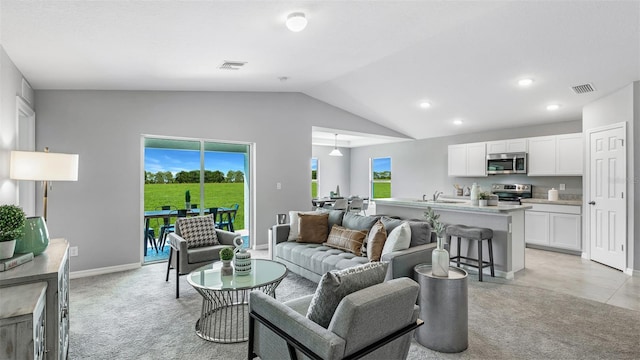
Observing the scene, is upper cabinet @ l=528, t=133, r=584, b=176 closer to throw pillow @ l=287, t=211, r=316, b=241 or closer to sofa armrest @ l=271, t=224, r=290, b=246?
throw pillow @ l=287, t=211, r=316, b=241

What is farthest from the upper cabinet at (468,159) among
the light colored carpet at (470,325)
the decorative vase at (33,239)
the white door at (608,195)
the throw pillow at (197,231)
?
the decorative vase at (33,239)

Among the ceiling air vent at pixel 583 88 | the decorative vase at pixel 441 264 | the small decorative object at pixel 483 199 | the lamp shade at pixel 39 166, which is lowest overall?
the decorative vase at pixel 441 264

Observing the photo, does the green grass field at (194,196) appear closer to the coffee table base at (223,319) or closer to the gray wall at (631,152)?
the coffee table base at (223,319)

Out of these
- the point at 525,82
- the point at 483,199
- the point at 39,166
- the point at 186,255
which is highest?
the point at 525,82

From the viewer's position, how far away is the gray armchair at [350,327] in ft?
4.90

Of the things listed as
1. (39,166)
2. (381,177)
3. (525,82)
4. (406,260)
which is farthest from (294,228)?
(381,177)

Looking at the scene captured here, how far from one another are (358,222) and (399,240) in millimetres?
908

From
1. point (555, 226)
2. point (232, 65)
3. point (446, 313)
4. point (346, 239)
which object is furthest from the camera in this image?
point (555, 226)

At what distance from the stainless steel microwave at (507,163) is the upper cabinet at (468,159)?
162 millimetres

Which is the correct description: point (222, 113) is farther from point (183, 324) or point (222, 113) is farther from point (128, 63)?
point (183, 324)

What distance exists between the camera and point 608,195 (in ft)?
14.9

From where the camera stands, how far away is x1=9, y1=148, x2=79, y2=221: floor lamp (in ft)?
8.60

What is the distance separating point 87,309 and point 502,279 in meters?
4.72

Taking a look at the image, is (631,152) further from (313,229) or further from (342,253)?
(313,229)
